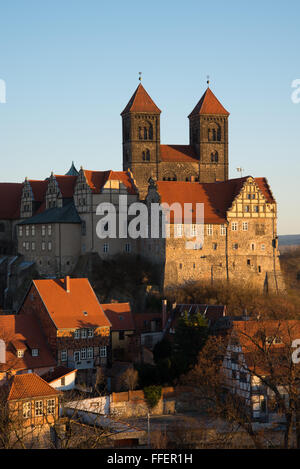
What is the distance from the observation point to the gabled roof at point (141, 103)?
85.7 metres

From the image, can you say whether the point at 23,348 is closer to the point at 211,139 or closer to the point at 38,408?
the point at 38,408

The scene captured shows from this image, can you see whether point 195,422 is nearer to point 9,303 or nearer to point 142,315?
point 142,315

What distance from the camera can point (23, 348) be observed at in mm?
53188

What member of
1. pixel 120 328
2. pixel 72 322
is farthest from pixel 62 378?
pixel 120 328

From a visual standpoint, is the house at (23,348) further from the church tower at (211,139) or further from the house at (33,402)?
the church tower at (211,139)

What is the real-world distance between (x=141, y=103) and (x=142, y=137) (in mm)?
3682

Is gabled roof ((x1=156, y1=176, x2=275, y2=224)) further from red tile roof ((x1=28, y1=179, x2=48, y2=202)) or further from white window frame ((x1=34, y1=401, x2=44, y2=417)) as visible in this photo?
white window frame ((x1=34, y1=401, x2=44, y2=417))

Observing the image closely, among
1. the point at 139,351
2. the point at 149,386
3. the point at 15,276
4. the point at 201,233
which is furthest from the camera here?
the point at 15,276

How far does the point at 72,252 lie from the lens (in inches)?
2837

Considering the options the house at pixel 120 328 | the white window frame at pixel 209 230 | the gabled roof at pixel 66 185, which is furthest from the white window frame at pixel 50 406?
the gabled roof at pixel 66 185

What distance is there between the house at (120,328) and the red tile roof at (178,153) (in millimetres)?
27994

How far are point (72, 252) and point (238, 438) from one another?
3413cm

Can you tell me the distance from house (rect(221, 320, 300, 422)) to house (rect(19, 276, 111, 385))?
31.7 ft
